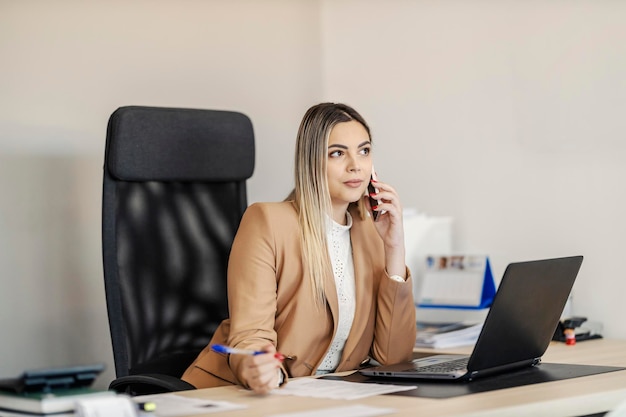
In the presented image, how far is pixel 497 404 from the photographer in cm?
160

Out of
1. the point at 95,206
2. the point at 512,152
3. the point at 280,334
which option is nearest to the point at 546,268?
the point at 280,334

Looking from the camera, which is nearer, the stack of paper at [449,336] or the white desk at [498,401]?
the white desk at [498,401]

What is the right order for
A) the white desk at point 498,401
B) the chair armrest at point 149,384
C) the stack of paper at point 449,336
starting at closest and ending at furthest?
the white desk at point 498,401
the chair armrest at point 149,384
the stack of paper at point 449,336

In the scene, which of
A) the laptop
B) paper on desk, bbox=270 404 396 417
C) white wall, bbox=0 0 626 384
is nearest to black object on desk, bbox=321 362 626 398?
the laptop

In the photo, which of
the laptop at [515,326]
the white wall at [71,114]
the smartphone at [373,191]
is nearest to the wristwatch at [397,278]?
the smartphone at [373,191]

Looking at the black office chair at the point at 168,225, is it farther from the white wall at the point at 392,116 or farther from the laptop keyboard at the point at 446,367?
the laptop keyboard at the point at 446,367

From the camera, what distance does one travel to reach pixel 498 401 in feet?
5.34

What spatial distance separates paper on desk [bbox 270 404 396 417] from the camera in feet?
5.06

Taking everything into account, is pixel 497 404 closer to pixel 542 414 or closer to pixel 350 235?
pixel 542 414

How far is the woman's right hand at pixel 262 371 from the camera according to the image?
1795mm

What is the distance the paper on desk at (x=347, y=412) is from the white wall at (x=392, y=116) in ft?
4.46

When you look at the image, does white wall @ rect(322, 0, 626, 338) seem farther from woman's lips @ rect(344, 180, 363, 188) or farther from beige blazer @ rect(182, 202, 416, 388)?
woman's lips @ rect(344, 180, 363, 188)

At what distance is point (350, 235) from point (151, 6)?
4.53ft

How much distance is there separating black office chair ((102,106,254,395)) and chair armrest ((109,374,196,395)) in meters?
0.23
